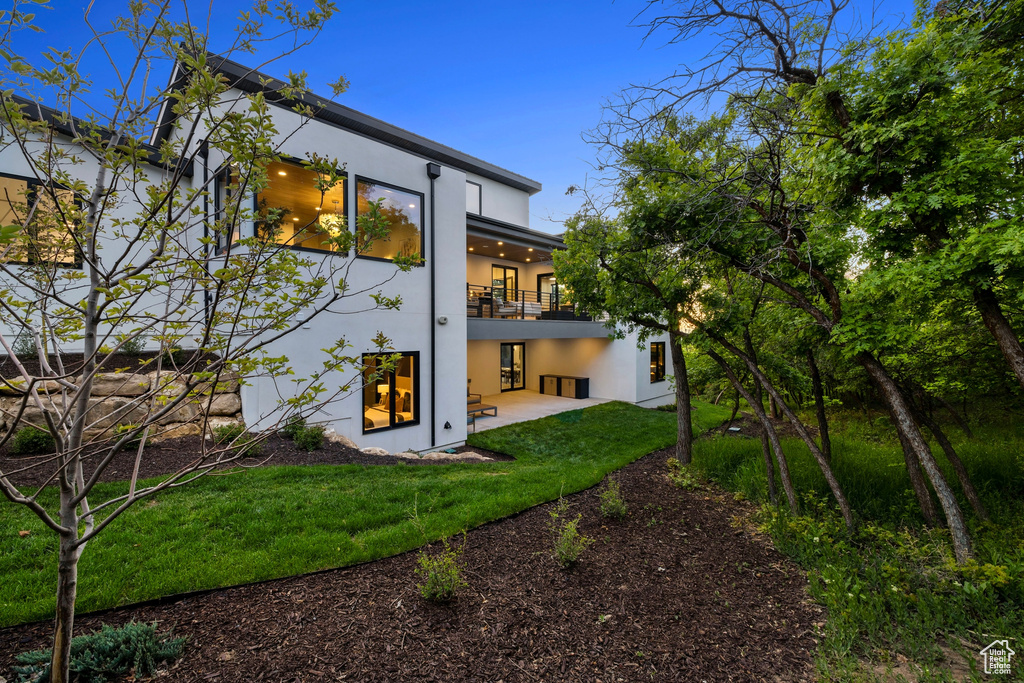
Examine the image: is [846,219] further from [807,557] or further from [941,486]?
[807,557]

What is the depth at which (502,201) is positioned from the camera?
17.9 metres

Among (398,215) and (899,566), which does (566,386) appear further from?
(899,566)

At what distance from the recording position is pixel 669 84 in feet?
15.8

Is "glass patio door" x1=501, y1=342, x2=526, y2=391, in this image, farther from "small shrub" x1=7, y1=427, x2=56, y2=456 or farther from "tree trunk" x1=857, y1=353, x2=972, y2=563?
"tree trunk" x1=857, y1=353, x2=972, y2=563

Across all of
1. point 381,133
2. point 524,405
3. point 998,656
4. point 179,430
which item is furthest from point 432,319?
point 998,656

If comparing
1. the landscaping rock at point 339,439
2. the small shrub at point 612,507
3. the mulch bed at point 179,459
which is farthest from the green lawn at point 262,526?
the landscaping rock at point 339,439

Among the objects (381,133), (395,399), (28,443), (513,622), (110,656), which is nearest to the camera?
(110,656)

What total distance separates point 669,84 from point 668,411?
1286 cm

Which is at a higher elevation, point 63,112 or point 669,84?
point 669,84

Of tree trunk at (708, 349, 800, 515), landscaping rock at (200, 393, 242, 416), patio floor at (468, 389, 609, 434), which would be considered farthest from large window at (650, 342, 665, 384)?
landscaping rock at (200, 393, 242, 416)

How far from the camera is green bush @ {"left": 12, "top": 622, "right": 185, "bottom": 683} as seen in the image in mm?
2443

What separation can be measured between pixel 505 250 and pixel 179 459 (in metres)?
11.5

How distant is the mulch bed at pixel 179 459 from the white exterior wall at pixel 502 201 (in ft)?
37.9

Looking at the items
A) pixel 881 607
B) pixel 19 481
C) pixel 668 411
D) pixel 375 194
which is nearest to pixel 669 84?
pixel 881 607
